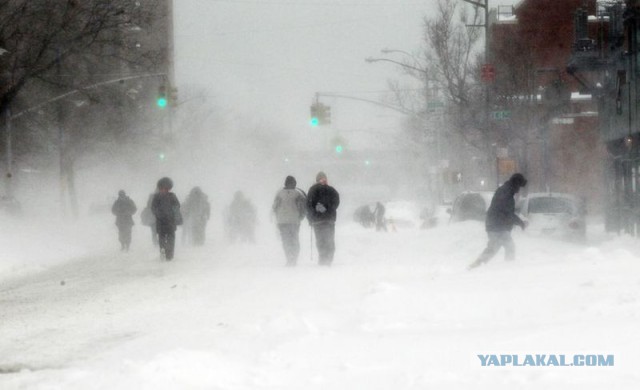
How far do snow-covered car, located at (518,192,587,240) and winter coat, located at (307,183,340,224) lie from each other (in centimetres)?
921

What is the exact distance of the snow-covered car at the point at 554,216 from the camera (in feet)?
91.5

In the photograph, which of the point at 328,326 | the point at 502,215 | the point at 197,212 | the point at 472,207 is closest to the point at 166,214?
the point at 197,212

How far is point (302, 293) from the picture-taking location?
571 inches

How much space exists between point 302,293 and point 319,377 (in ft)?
20.9

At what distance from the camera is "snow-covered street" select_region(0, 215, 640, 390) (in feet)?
26.6

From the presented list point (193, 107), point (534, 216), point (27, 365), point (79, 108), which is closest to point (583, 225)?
point (534, 216)

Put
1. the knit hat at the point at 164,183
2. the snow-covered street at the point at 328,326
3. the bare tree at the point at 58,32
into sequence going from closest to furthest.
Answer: the snow-covered street at the point at 328,326
the knit hat at the point at 164,183
the bare tree at the point at 58,32

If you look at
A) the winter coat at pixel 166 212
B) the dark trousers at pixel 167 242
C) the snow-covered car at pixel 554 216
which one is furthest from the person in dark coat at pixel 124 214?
the snow-covered car at pixel 554 216

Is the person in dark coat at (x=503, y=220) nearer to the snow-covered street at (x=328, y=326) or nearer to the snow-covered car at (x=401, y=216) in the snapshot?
the snow-covered street at (x=328, y=326)

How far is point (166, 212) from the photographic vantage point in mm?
24438

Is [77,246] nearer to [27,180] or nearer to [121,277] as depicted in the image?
[121,277]

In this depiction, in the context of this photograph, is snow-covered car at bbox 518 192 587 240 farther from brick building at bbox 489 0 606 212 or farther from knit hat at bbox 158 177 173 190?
brick building at bbox 489 0 606 212

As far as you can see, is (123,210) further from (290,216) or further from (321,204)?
(321,204)

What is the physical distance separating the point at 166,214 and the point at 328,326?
13.9 m
